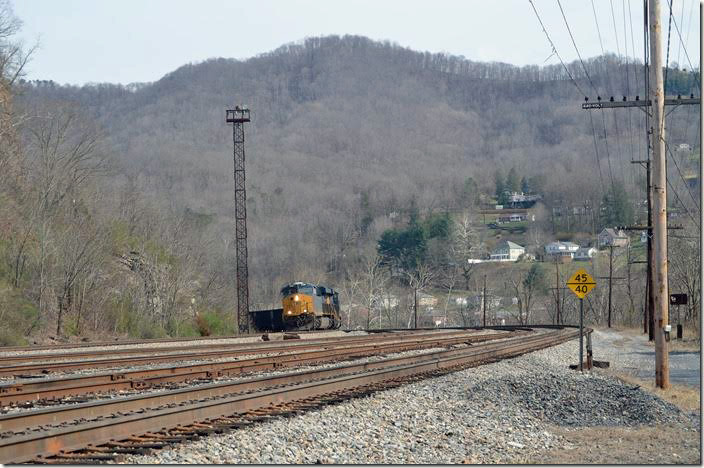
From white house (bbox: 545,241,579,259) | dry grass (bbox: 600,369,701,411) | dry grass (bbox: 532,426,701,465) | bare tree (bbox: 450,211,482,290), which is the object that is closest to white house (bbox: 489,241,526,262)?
bare tree (bbox: 450,211,482,290)

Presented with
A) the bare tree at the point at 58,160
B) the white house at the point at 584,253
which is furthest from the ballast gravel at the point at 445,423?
the white house at the point at 584,253

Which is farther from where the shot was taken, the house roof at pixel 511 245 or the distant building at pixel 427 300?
the house roof at pixel 511 245

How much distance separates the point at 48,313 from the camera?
41.7 m

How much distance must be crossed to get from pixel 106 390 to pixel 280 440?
5.59 m

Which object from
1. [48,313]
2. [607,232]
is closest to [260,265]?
[607,232]

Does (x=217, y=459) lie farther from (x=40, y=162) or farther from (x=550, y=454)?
(x=40, y=162)

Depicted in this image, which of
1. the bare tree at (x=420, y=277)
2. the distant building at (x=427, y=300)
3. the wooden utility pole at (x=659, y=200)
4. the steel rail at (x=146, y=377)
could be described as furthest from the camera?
the distant building at (x=427, y=300)

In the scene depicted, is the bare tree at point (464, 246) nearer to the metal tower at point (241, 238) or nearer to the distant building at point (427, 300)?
the distant building at point (427, 300)

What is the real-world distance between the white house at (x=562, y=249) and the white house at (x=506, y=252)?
515 centimetres

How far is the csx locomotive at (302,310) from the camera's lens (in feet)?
171

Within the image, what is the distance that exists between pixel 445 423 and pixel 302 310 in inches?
1554

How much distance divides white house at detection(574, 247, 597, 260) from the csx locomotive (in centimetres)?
9280

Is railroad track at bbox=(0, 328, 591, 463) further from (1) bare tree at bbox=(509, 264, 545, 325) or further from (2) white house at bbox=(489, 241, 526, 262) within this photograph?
(2) white house at bbox=(489, 241, 526, 262)

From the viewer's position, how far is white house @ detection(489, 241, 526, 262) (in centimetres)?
15175
